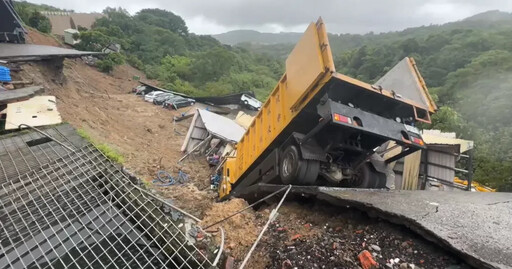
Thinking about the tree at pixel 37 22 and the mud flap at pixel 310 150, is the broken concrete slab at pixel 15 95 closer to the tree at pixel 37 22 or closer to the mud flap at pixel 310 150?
the mud flap at pixel 310 150

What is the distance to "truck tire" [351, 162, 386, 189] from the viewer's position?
15.1 ft

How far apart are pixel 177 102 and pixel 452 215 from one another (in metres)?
18.4

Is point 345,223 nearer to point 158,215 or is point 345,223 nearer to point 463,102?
point 158,215

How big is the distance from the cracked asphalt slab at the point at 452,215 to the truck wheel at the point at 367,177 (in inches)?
29.4

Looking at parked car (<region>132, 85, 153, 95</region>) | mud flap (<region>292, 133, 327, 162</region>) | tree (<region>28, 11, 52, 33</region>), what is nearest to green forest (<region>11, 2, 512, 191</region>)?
tree (<region>28, 11, 52, 33</region>)

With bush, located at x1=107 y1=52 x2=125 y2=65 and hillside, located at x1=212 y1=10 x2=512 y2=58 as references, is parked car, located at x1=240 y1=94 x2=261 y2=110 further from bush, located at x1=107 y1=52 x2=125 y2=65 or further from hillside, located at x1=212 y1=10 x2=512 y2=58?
hillside, located at x1=212 y1=10 x2=512 y2=58

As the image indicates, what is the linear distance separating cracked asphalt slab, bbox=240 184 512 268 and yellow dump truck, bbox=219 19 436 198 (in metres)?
0.57

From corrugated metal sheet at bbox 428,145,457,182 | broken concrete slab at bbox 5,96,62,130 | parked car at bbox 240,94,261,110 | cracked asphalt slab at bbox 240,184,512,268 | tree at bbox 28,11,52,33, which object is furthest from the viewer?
tree at bbox 28,11,52,33

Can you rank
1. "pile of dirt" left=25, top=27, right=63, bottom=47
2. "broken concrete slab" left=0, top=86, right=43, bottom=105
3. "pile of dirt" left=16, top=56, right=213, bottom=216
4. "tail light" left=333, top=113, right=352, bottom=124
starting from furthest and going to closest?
"pile of dirt" left=25, top=27, right=63, bottom=47 → "pile of dirt" left=16, top=56, right=213, bottom=216 → "broken concrete slab" left=0, top=86, right=43, bottom=105 → "tail light" left=333, top=113, right=352, bottom=124

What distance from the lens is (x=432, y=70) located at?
1432 inches

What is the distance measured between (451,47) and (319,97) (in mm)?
44820

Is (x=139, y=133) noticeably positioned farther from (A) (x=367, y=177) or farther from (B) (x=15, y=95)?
(A) (x=367, y=177)

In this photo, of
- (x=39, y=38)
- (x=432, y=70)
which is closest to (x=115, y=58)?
(x=39, y=38)

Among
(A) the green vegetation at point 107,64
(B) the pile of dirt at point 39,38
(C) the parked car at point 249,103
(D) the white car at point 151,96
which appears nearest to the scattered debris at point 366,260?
(C) the parked car at point 249,103
